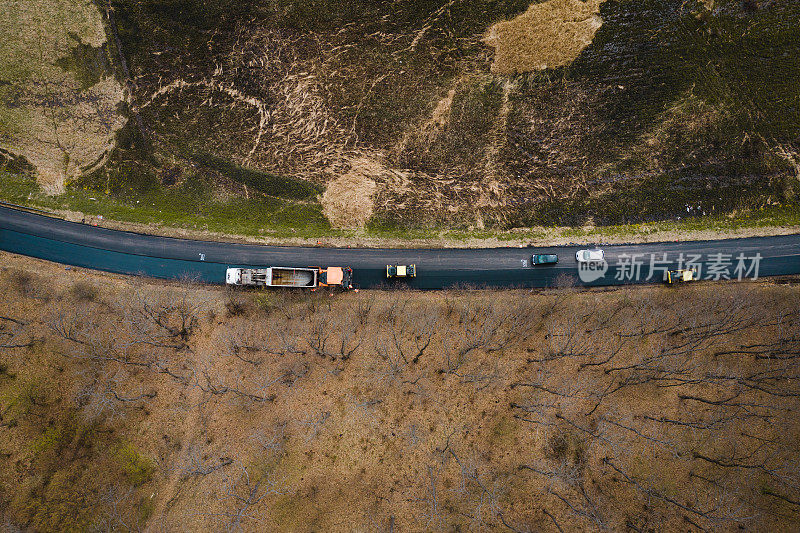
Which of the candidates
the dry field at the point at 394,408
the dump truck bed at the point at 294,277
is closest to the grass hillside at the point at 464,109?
the dump truck bed at the point at 294,277

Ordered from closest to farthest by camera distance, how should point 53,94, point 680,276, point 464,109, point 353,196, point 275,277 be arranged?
1. point 275,277
2. point 680,276
3. point 353,196
4. point 53,94
5. point 464,109

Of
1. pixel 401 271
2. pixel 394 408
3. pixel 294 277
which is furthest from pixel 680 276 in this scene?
pixel 294 277

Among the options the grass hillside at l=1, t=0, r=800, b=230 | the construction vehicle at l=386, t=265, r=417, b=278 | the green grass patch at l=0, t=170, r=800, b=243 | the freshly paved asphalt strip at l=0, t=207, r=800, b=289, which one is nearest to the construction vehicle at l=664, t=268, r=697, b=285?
the freshly paved asphalt strip at l=0, t=207, r=800, b=289

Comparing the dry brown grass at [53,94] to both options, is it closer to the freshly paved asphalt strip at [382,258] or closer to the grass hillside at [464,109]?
the grass hillside at [464,109]

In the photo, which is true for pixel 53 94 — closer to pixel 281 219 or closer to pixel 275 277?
pixel 281 219

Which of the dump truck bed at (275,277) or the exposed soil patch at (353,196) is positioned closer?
the dump truck bed at (275,277)
